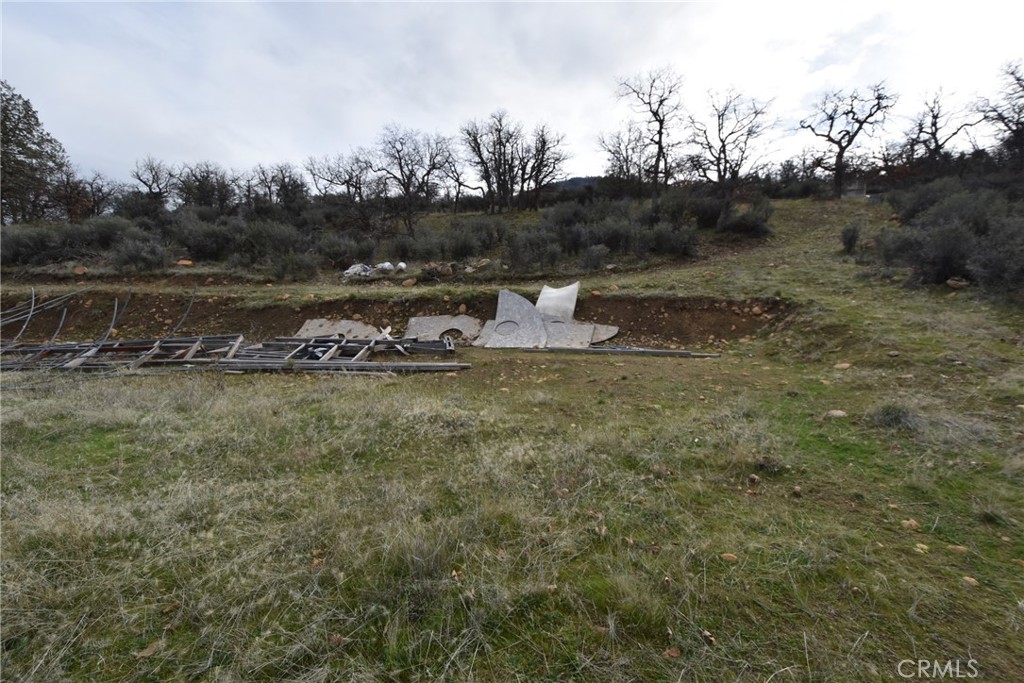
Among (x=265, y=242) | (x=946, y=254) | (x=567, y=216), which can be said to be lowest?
(x=946, y=254)

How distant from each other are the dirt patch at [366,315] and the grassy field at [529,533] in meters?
3.12

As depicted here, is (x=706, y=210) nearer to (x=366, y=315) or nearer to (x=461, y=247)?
(x=461, y=247)

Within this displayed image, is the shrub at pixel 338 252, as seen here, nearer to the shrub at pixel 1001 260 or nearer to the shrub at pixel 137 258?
the shrub at pixel 137 258

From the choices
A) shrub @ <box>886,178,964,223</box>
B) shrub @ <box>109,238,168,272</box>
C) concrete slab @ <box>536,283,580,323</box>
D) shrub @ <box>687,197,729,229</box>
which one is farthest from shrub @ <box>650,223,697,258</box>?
shrub @ <box>109,238,168,272</box>

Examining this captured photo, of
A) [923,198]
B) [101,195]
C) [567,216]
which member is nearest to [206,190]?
[101,195]

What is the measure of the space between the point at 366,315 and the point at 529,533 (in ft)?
27.4

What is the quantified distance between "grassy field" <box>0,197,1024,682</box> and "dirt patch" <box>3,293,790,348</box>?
312 centimetres

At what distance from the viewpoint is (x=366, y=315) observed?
984 centimetres

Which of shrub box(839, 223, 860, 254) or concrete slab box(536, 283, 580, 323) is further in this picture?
shrub box(839, 223, 860, 254)

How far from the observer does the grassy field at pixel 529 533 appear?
1.78 meters

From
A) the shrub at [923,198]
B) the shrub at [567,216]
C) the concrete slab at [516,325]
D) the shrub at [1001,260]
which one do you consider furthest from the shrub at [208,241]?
the shrub at [923,198]

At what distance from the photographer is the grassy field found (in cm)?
178

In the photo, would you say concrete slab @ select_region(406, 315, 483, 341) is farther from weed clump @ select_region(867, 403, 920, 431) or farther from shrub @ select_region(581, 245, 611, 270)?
weed clump @ select_region(867, 403, 920, 431)

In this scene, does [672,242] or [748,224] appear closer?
[672,242]
